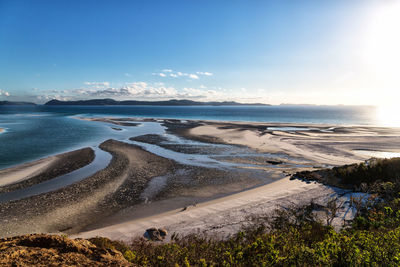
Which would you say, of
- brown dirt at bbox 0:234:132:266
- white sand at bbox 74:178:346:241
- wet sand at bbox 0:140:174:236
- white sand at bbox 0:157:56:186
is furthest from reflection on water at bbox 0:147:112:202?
brown dirt at bbox 0:234:132:266

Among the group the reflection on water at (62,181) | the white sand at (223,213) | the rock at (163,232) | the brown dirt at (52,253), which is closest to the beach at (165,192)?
the white sand at (223,213)

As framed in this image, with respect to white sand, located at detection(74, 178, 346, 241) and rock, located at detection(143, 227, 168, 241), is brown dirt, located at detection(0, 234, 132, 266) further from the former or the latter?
white sand, located at detection(74, 178, 346, 241)

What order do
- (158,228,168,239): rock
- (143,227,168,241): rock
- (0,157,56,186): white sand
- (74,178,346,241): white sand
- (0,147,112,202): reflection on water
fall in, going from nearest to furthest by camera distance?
1. (143,227,168,241): rock
2. (158,228,168,239): rock
3. (74,178,346,241): white sand
4. (0,147,112,202): reflection on water
5. (0,157,56,186): white sand

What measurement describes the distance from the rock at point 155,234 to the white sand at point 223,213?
433 mm

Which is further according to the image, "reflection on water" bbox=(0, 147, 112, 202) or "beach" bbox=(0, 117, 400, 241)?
"reflection on water" bbox=(0, 147, 112, 202)

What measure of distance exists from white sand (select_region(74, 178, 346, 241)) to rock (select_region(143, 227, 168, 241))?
0.43 meters

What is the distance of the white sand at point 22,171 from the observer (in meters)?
19.2

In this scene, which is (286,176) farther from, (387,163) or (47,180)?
(47,180)

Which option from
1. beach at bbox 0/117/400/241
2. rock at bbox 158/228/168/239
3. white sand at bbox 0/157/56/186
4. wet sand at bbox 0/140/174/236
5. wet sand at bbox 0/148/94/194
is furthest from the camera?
white sand at bbox 0/157/56/186

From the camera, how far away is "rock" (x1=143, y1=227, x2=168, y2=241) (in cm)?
995

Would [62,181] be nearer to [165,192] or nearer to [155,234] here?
[165,192]

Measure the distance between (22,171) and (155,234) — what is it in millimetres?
19094

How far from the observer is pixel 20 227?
11.8 meters

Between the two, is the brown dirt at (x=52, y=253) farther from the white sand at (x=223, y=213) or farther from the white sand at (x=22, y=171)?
the white sand at (x=22, y=171)
